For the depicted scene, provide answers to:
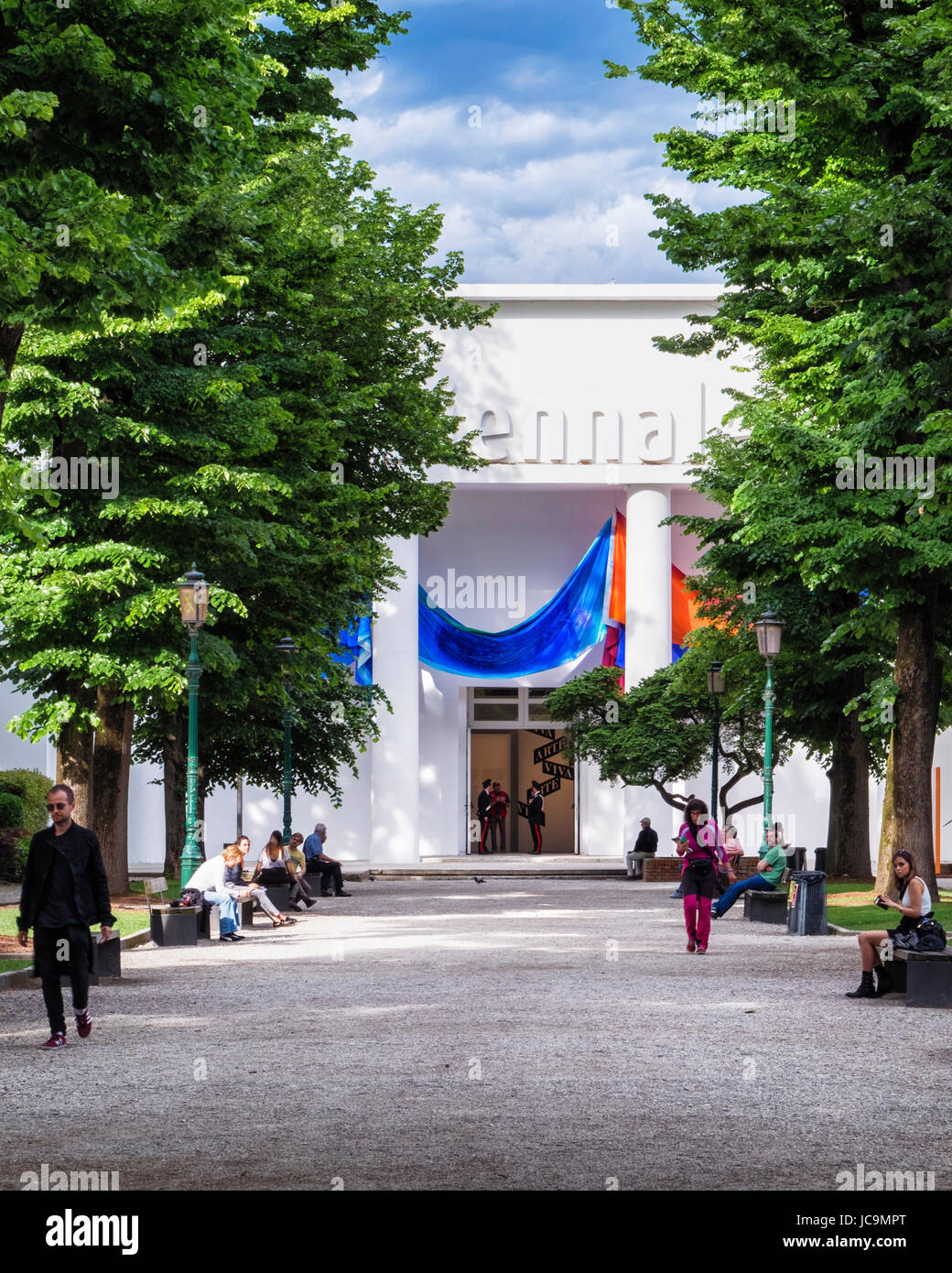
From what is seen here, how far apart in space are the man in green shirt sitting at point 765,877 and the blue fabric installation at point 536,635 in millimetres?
22155

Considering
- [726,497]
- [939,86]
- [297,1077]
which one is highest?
[939,86]

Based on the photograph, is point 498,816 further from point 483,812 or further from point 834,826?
point 834,826

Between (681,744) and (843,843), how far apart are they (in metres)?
8.79

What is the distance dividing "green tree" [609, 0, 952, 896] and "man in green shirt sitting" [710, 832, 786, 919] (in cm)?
242

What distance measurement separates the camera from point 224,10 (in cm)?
1352

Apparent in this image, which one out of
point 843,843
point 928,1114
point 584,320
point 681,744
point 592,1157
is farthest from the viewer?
point 584,320

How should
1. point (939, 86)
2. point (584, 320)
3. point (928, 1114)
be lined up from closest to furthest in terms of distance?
point (928, 1114) < point (939, 86) < point (584, 320)

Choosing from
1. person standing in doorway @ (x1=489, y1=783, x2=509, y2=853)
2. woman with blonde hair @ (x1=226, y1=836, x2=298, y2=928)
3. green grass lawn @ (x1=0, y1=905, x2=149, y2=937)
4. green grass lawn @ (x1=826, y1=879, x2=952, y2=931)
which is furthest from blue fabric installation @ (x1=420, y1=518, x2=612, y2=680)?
green grass lawn @ (x1=0, y1=905, x2=149, y2=937)

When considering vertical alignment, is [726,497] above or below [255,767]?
above

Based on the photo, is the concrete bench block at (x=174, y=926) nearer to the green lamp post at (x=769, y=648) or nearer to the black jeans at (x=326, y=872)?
the green lamp post at (x=769, y=648)

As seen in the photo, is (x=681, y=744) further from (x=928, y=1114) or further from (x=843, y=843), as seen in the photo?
(x=928, y=1114)

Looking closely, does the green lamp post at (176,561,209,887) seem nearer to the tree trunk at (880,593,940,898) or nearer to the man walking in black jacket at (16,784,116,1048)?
the tree trunk at (880,593,940,898)

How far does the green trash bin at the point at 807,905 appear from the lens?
22328mm
